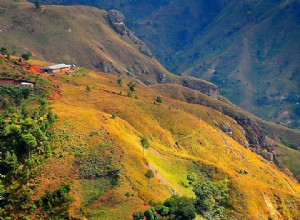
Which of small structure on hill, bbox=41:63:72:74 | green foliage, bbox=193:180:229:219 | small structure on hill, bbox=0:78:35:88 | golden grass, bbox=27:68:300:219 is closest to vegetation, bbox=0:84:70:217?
golden grass, bbox=27:68:300:219

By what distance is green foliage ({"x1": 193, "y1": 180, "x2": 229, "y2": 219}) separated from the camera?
3546 inches

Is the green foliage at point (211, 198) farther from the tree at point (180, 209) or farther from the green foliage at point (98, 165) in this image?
the green foliage at point (98, 165)

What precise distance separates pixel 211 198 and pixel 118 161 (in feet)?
83.6

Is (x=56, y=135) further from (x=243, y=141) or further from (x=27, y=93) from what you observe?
(x=243, y=141)

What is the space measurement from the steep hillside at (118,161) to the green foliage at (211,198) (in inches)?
107

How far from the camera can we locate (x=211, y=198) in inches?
3634

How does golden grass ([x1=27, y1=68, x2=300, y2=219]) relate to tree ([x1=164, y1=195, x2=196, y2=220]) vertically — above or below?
below

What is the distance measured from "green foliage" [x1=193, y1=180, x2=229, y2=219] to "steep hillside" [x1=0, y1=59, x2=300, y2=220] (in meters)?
2.71

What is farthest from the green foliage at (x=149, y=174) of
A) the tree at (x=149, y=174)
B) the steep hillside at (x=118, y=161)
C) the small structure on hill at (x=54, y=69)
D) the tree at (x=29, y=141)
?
the small structure on hill at (x=54, y=69)

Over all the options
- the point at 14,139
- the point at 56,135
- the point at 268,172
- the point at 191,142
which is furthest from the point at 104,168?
the point at 268,172

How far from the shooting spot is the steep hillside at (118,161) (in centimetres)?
7644

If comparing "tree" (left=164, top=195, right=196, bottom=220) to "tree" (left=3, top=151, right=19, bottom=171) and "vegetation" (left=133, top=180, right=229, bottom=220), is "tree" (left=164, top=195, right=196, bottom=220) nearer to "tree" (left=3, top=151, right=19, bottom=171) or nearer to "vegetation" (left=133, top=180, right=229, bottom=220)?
"vegetation" (left=133, top=180, right=229, bottom=220)

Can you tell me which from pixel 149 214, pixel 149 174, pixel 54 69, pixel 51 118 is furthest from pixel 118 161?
pixel 54 69

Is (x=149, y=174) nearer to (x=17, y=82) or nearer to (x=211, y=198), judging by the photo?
(x=211, y=198)
